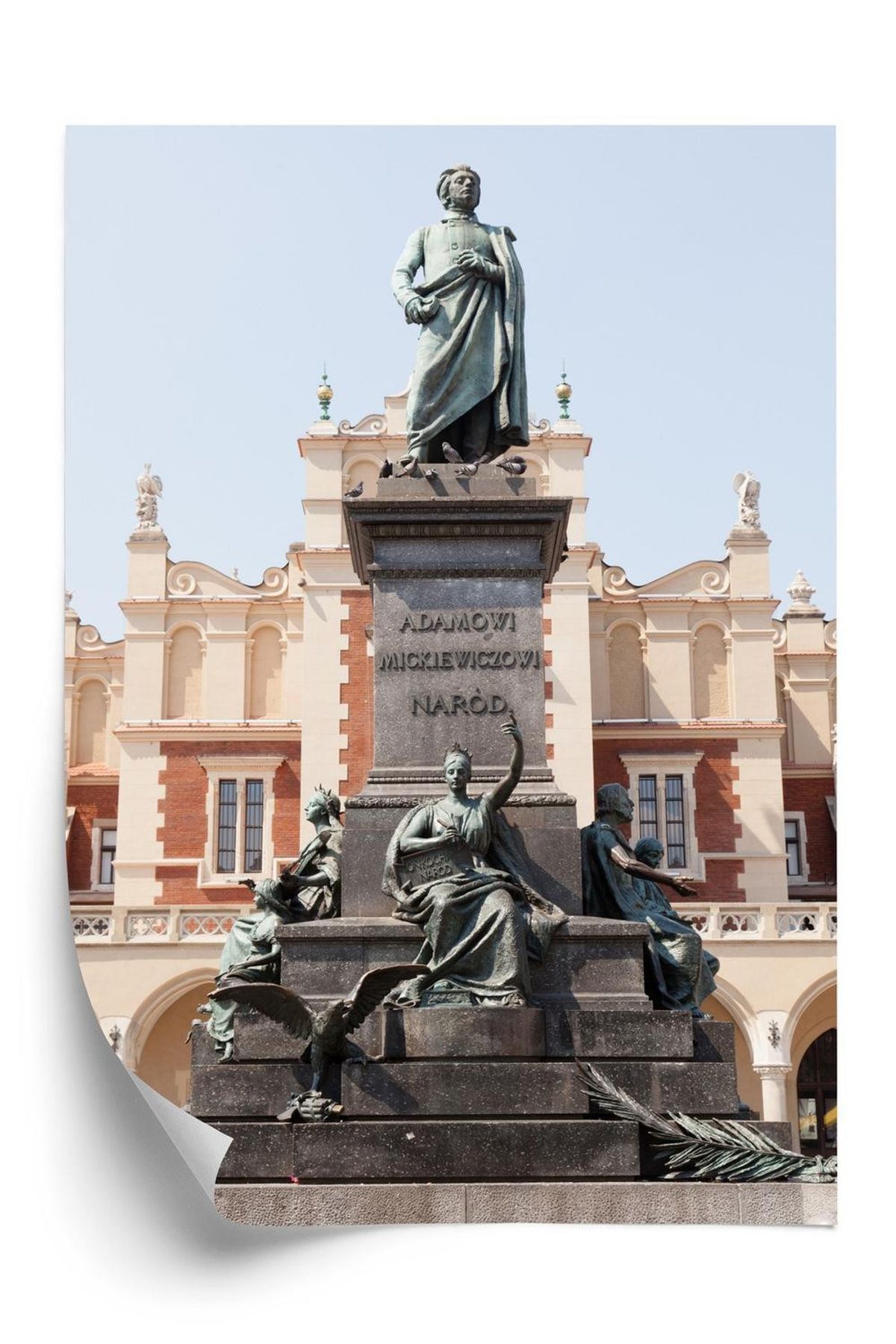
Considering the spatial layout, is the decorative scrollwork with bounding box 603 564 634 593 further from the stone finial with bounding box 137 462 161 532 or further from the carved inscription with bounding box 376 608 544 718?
the carved inscription with bounding box 376 608 544 718

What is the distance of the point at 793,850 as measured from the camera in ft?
117

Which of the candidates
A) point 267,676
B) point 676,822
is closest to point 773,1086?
point 676,822

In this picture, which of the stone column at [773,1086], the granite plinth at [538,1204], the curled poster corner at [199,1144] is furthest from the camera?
the stone column at [773,1086]

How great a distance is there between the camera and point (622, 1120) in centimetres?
800

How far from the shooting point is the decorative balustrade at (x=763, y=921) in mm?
29547

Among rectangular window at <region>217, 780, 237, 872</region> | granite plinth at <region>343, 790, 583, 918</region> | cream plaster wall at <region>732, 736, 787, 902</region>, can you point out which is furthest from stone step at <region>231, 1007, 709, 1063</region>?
cream plaster wall at <region>732, 736, 787, 902</region>

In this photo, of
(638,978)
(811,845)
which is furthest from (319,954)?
(811,845)

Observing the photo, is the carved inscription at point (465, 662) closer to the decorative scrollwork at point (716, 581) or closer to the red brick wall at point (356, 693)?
the red brick wall at point (356, 693)

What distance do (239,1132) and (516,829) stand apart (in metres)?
2.26

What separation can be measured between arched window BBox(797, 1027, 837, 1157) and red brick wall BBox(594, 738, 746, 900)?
3.16m

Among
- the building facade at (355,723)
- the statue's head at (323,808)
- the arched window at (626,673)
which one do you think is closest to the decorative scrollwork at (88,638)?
the building facade at (355,723)

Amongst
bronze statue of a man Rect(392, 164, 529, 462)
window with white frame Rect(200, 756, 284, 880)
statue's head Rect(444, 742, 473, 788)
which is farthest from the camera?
window with white frame Rect(200, 756, 284, 880)

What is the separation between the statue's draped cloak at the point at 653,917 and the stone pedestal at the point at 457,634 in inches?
11.3

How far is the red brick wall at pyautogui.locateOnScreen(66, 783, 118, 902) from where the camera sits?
35.0 meters
